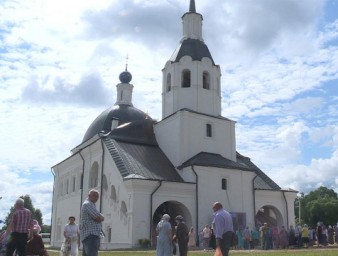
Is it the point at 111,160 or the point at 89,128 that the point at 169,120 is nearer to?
the point at 111,160

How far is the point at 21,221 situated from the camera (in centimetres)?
914

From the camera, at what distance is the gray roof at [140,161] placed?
1041 inches

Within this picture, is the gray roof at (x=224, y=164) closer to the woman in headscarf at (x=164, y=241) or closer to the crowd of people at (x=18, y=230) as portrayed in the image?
the woman in headscarf at (x=164, y=241)

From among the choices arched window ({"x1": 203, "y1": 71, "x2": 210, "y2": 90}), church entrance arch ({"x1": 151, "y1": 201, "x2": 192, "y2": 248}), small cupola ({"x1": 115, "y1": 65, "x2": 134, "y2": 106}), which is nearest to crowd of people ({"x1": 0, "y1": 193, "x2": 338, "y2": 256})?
church entrance arch ({"x1": 151, "y1": 201, "x2": 192, "y2": 248})

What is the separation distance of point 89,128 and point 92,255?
32970mm

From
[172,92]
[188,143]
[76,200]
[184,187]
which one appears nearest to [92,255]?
[184,187]

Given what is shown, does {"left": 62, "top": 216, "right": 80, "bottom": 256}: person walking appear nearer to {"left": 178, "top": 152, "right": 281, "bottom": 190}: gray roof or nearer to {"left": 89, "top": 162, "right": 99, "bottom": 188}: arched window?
{"left": 178, "top": 152, "right": 281, "bottom": 190}: gray roof

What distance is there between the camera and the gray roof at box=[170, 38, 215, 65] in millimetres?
32312

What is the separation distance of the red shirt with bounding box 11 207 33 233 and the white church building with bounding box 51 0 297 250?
16.0 metres

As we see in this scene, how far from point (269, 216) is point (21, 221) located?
26350 millimetres

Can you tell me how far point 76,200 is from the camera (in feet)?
111

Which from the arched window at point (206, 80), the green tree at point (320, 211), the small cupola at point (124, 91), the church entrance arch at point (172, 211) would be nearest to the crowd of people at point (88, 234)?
the church entrance arch at point (172, 211)

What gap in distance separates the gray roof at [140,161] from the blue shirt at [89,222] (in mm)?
17620

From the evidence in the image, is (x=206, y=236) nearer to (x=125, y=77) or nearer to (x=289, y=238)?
(x=289, y=238)
